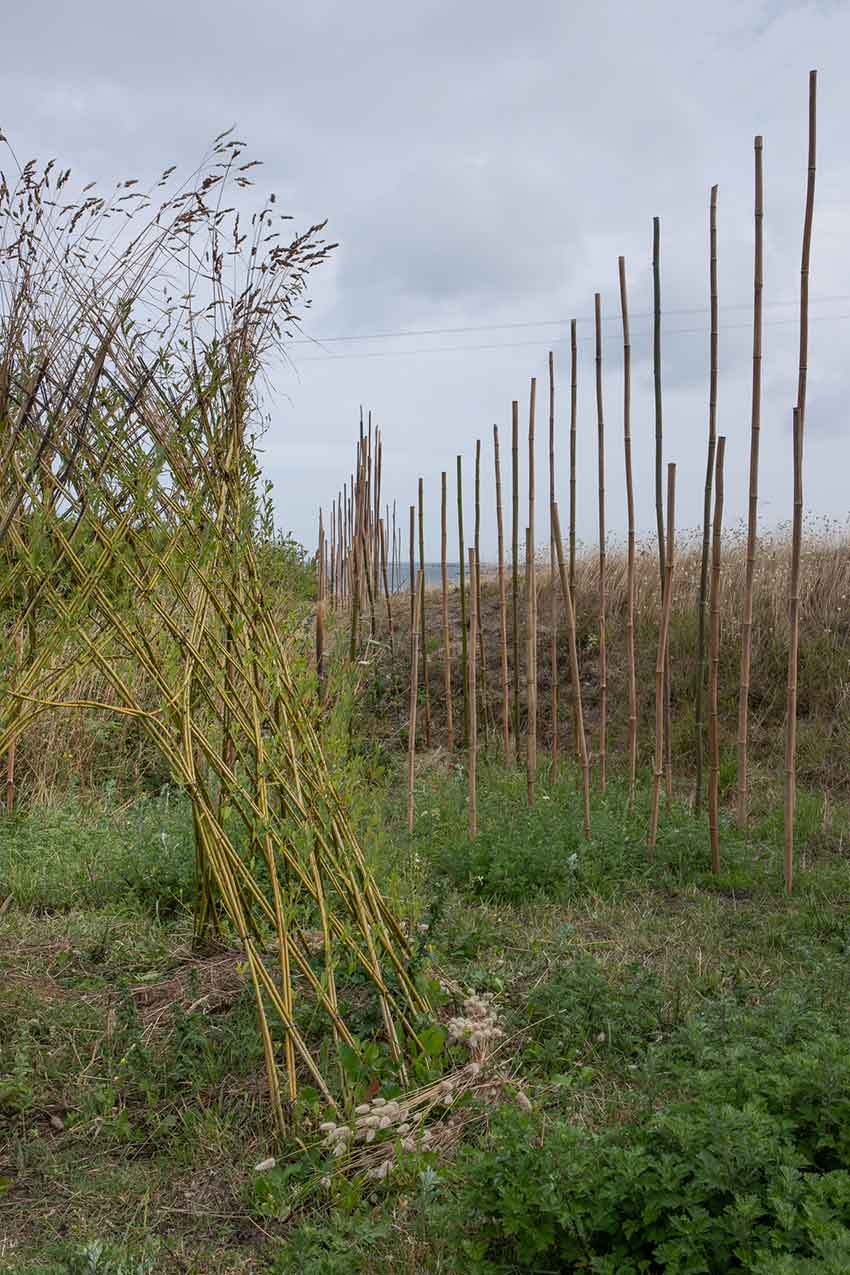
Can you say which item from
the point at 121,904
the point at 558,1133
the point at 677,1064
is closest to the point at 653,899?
the point at 677,1064

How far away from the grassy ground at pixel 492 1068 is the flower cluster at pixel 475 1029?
4cm

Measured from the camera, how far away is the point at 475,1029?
241 centimetres

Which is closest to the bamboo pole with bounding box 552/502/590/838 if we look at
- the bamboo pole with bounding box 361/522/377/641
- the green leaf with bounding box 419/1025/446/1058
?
the green leaf with bounding box 419/1025/446/1058

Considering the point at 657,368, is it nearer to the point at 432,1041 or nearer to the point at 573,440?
the point at 573,440

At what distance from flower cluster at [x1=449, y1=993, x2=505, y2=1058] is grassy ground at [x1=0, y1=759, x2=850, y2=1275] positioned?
0.04 m

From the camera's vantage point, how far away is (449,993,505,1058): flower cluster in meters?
2.40

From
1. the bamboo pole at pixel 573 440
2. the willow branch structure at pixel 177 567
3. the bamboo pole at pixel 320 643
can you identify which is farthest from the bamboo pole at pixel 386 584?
the willow branch structure at pixel 177 567

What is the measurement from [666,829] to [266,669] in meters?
2.52

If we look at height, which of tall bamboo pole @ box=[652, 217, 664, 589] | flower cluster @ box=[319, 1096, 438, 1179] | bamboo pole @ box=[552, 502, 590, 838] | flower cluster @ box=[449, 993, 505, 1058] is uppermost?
tall bamboo pole @ box=[652, 217, 664, 589]

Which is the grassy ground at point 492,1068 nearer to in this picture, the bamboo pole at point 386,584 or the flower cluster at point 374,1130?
the flower cluster at point 374,1130

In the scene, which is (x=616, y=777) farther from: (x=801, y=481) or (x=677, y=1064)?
(x=677, y=1064)

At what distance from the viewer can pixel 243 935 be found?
2.20 meters

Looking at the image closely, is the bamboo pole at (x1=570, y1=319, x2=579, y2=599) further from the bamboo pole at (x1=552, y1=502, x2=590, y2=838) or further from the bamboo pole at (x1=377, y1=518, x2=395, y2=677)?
the bamboo pole at (x1=377, y1=518, x2=395, y2=677)

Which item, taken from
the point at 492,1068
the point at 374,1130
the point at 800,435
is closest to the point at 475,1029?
the point at 492,1068
